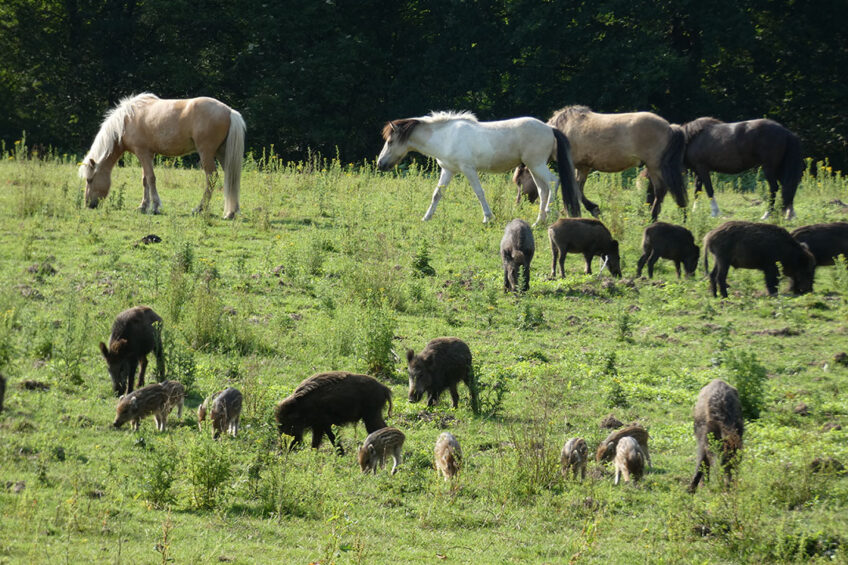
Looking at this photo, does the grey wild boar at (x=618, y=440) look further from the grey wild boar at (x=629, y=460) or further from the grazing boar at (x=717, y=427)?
the grazing boar at (x=717, y=427)

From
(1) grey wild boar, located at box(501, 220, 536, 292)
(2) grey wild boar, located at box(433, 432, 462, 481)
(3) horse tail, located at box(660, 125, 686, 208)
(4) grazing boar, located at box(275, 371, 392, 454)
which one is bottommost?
(2) grey wild boar, located at box(433, 432, 462, 481)

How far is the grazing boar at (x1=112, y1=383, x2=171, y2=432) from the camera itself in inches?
386

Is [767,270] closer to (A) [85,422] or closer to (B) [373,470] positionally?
(B) [373,470]

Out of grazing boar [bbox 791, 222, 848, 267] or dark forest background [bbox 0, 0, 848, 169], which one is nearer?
grazing boar [bbox 791, 222, 848, 267]

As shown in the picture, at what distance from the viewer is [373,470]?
892cm

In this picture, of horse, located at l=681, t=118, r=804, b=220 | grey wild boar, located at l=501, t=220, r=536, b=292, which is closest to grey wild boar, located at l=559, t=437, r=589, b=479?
grey wild boar, located at l=501, t=220, r=536, b=292

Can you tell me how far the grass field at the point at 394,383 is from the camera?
7441 millimetres

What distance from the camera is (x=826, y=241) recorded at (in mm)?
15930

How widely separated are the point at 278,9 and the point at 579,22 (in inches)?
425

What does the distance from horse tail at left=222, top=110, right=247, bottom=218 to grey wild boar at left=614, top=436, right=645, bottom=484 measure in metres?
12.9

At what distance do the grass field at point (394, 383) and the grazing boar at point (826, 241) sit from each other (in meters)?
0.71

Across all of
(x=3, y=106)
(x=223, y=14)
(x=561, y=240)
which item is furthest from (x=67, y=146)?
(x=561, y=240)

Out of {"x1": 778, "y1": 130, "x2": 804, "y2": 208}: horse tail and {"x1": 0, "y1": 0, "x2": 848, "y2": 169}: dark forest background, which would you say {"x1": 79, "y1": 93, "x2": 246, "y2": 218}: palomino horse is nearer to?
{"x1": 778, "y1": 130, "x2": 804, "y2": 208}: horse tail

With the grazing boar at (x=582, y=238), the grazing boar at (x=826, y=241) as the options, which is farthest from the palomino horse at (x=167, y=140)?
the grazing boar at (x=826, y=241)
